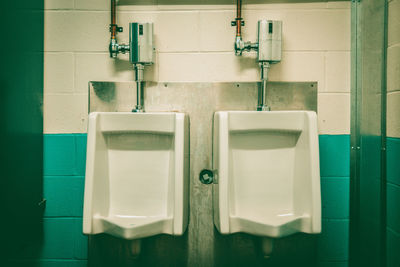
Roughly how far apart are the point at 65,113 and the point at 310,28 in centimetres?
100

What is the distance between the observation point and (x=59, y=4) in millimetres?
1172

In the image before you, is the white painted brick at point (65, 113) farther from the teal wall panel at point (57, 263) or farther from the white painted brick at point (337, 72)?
the white painted brick at point (337, 72)

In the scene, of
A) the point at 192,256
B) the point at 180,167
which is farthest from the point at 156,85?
the point at 192,256

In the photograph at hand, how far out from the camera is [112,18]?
3.71 ft

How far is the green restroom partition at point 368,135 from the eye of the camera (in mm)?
973

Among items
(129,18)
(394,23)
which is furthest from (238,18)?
(394,23)

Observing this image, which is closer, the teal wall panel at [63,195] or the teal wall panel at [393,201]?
the teal wall panel at [393,201]

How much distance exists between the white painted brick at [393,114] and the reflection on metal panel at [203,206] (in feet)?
0.78

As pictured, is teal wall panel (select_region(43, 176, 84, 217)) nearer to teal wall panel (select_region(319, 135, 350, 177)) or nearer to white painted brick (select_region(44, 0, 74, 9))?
white painted brick (select_region(44, 0, 74, 9))

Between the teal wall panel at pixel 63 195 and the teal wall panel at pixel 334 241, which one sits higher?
the teal wall panel at pixel 63 195

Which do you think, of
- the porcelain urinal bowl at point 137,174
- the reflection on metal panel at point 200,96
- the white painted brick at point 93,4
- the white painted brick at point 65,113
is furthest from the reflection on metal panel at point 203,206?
the white painted brick at point 93,4

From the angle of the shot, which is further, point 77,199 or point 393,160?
point 77,199

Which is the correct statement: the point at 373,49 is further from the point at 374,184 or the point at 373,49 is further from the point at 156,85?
the point at 156,85

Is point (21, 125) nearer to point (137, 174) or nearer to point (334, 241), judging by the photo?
point (137, 174)
